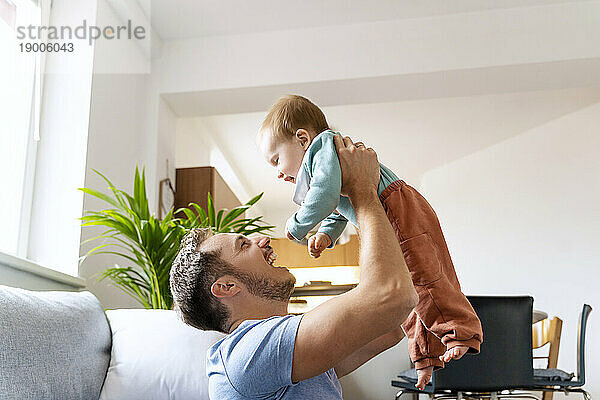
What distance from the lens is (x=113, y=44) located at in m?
3.51

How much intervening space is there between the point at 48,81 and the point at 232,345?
2376 mm

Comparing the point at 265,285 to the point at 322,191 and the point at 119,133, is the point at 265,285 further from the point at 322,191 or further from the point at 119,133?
the point at 119,133

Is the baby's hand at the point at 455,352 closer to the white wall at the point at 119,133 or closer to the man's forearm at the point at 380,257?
the man's forearm at the point at 380,257

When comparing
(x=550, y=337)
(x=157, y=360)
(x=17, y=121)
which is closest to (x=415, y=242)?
(x=157, y=360)

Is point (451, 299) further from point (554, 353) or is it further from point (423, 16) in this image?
point (554, 353)

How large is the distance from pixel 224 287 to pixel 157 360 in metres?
0.80

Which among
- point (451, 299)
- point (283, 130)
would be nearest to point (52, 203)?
point (283, 130)

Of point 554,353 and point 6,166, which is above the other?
point 6,166

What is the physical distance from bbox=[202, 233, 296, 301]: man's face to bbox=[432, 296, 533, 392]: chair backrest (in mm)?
1611

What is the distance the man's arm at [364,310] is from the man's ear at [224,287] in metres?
0.27

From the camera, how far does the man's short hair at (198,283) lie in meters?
1.43

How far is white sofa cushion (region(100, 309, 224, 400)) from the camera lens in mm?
2018

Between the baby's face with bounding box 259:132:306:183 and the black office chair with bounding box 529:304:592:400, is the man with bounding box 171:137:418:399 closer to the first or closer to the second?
the baby's face with bounding box 259:132:306:183

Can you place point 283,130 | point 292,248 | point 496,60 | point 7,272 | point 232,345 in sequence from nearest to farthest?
1. point 232,345
2. point 283,130
3. point 7,272
4. point 496,60
5. point 292,248
